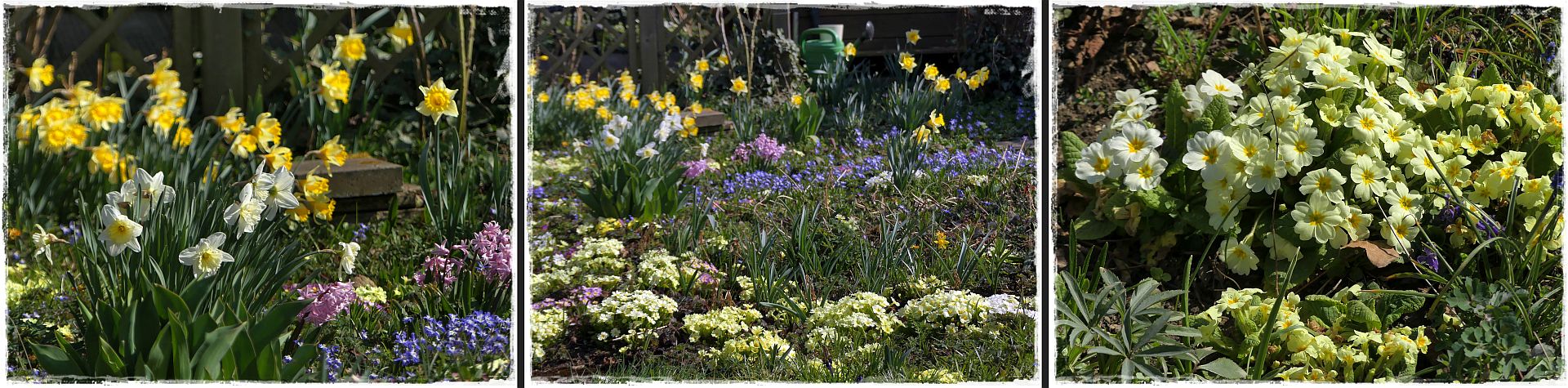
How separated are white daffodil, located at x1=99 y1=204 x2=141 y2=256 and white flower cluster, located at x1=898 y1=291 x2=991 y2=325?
1.29m

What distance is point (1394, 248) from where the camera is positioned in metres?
1.81

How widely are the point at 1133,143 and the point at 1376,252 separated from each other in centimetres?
50

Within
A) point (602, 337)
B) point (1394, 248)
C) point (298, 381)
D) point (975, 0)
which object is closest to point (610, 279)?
point (602, 337)

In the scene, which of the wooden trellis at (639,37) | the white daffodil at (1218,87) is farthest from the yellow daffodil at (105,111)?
the white daffodil at (1218,87)

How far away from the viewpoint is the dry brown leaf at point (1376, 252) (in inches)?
68.9

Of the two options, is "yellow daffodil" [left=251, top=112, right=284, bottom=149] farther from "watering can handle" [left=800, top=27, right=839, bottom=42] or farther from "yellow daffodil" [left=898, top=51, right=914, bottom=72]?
"yellow daffodil" [left=898, top=51, right=914, bottom=72]

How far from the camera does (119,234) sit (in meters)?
1.55

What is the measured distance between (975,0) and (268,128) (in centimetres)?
179

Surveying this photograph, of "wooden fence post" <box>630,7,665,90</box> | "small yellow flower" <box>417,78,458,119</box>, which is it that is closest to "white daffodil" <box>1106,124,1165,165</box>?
"wooden fence post" <box>630,7,665,90</box>

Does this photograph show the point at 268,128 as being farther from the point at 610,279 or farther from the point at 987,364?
the point at 987,364

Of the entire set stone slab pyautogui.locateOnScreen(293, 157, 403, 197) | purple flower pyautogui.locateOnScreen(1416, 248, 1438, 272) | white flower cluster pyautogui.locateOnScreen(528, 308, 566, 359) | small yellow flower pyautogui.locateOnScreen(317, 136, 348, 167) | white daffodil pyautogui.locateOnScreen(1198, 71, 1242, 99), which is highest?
white daffodil pyautogui.locateOnScreen(1198, 71, 1242, 99)

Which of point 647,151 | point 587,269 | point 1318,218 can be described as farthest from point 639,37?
point 1318,218

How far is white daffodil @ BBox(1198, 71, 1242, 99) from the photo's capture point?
6.06 ft

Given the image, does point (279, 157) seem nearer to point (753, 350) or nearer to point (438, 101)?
point (438, 101)
